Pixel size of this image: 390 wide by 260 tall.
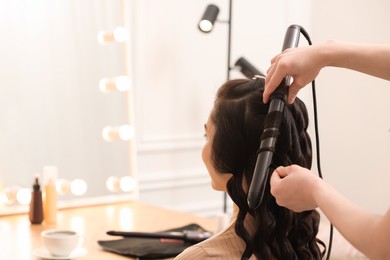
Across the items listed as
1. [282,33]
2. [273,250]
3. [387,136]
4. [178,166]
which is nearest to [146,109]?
[178,166]

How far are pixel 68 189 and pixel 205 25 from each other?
2.80ft

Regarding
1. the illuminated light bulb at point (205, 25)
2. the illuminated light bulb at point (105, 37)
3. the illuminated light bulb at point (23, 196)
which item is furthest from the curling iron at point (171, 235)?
the illuminated light bulb at point (205, 25)

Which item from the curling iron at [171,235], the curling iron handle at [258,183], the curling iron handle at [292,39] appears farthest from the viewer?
the curling iron at [171,235]

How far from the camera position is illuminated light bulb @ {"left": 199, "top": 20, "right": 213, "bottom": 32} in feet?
8.58

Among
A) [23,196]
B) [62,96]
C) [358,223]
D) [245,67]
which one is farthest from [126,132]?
[358,223]

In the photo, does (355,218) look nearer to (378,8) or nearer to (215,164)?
(215,164)

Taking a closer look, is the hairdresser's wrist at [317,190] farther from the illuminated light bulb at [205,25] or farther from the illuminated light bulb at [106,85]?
the illuminated light bulb at [205,25]

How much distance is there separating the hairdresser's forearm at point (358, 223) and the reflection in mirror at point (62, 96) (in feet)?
4.86

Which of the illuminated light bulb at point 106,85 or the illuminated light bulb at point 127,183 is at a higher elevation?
the illuminated light bulb at point 106,85

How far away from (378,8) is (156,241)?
2.07 m

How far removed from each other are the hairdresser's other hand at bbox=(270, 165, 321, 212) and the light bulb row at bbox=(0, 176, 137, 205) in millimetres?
1368

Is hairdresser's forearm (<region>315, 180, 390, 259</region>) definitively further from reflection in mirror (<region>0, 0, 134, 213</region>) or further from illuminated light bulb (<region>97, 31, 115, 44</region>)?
illuminated light bulb (<region>97, 31, 115, 44</region>)

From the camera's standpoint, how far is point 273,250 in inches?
49.7

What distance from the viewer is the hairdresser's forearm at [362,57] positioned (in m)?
0.85
